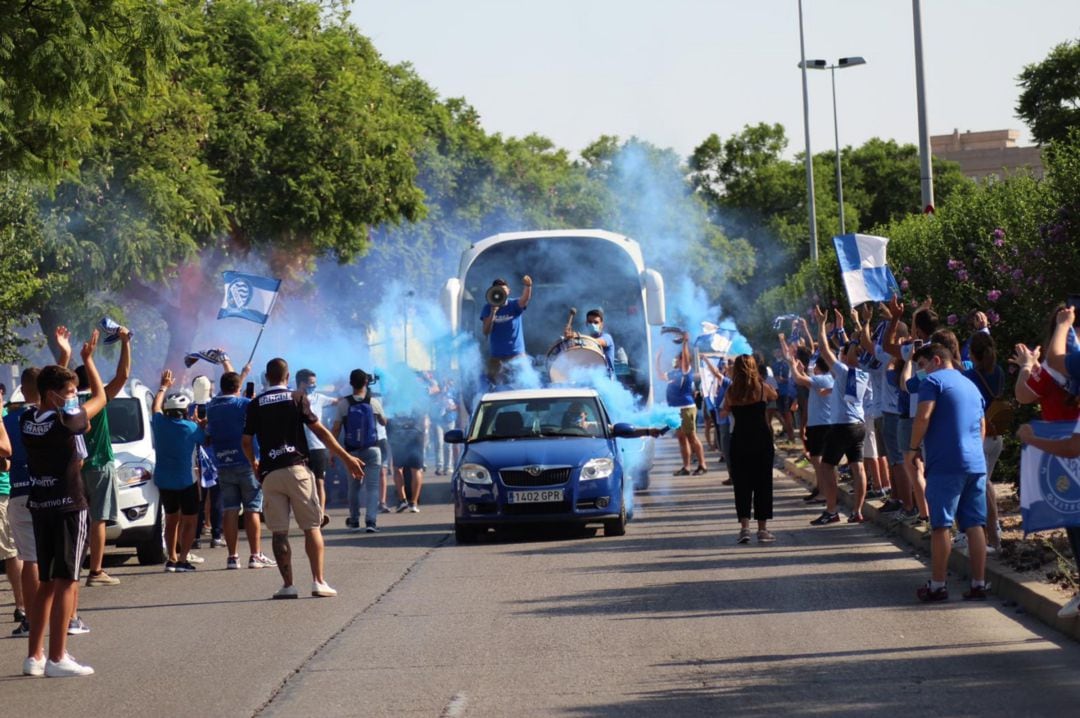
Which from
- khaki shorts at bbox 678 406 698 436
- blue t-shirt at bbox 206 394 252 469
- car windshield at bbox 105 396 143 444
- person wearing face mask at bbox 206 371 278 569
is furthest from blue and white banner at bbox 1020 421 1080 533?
khaki shorts at bbox 678 406 698 436

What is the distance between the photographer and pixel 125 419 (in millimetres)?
17672

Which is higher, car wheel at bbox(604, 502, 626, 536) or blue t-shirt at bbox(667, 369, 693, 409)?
blue t-shirt at bbox(667, 369, 693, 409)

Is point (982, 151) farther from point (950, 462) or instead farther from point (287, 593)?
point (950, 462)

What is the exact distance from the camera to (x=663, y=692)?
28.6 ft

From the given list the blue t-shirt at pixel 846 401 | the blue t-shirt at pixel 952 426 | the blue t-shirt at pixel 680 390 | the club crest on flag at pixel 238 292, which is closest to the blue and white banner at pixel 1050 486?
the blue t-shirt at pixel 952 426

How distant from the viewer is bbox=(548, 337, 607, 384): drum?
76.6ft

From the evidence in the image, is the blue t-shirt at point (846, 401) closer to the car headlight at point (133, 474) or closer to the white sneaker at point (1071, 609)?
the car headlight at point (133, 474)

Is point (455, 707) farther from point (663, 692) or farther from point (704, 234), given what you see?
point (704, 234)

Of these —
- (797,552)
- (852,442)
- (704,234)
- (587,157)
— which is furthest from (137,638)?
(587,157)

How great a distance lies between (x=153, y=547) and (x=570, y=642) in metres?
7.60

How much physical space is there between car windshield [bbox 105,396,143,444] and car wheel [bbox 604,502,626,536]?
465 cm

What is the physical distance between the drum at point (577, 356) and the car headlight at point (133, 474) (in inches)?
305

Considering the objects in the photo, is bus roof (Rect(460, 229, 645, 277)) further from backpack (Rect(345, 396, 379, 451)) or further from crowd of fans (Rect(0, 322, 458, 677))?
backpack (Rect(345, 396, 379, 451))

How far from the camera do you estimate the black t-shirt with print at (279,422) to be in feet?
43.9
